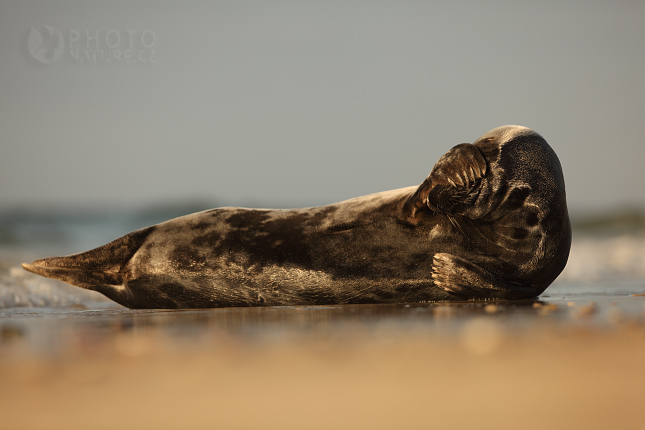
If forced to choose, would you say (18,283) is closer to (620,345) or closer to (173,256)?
(173,256)

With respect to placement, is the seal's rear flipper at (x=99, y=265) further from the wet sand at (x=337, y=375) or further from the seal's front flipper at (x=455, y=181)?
the seal's front flipper at (x=455, y=181)

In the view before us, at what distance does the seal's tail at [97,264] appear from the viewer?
13.0 ft

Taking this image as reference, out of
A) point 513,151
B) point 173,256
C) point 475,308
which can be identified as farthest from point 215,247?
point 513,151

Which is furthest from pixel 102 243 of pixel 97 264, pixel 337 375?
pixel 337 375

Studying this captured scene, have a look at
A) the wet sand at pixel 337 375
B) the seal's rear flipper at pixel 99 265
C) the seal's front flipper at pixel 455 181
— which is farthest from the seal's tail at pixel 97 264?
the seal's front flipper at pixel 455 181

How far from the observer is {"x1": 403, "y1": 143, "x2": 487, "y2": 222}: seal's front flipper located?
3281 millimetres

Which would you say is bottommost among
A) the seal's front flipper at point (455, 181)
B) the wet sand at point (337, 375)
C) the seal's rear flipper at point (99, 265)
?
the wet sand at point (337, 375)

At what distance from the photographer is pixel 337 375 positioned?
4.89 feet

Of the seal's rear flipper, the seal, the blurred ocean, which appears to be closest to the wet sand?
the seal

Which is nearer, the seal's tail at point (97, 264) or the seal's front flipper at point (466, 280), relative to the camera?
the seal's front flipper at point (466, 280)

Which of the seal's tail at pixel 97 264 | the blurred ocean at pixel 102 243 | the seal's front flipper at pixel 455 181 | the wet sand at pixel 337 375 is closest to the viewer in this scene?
the wet sand at pixel 337 375

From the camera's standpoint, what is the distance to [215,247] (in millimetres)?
3705

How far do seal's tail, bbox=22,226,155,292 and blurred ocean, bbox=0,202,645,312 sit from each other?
1.30 feet

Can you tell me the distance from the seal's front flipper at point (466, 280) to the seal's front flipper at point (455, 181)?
0.30 meters
